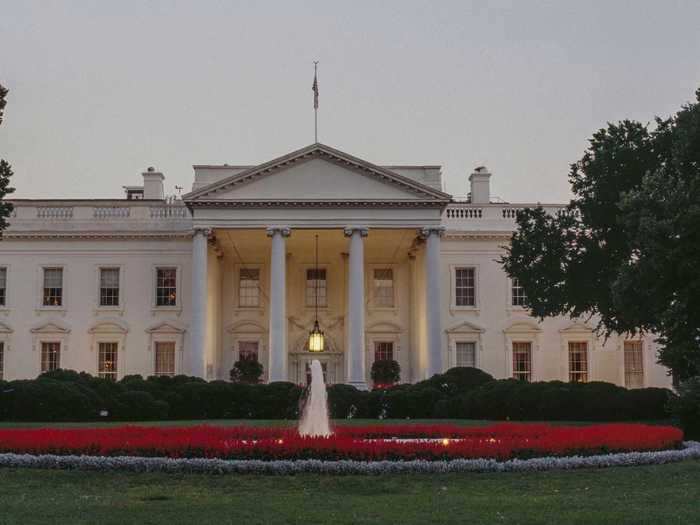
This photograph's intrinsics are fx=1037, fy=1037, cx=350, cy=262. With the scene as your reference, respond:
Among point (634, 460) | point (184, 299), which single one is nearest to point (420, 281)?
point (184, 299)

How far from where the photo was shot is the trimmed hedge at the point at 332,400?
32062 mm

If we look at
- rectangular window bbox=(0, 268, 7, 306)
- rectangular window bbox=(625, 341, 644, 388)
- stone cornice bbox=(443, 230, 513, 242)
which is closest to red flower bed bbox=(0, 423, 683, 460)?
stone cornice bbox=(443, 230, 513, 242)

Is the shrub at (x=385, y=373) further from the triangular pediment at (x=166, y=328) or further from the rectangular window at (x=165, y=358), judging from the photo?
the rectangular window at (x=165, y=358)

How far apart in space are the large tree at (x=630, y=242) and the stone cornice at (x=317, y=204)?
682 cm

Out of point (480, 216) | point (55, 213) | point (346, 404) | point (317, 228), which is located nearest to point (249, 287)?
point (317, 228)

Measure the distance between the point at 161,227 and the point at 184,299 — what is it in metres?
3.51

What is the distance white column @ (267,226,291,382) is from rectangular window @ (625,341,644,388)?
1636cm

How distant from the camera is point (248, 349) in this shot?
49.2 meters

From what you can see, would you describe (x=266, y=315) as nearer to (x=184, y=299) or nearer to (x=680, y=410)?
(x=184, y=299)

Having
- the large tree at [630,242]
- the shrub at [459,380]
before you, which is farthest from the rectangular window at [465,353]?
the large tree at [630,242]

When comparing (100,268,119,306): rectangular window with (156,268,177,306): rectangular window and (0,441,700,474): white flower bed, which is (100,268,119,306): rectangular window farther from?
(0,441,700,474): white flower bed

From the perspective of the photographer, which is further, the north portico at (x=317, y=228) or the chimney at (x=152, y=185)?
the chimney at (x=152, y=185)

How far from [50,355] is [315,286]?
1265cm

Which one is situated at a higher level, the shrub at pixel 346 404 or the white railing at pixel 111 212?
the white railing at pixel 111 212
